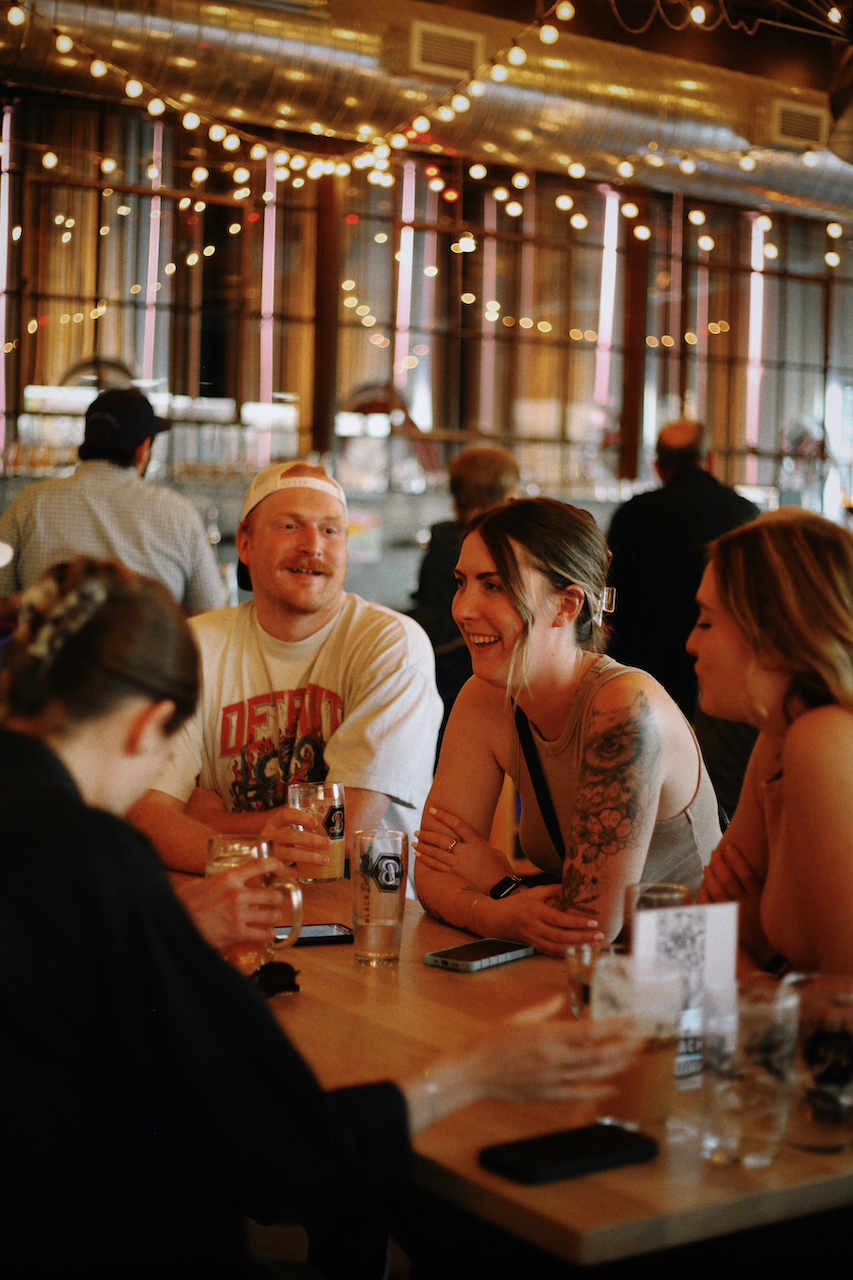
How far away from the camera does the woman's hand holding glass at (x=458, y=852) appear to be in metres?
2.00

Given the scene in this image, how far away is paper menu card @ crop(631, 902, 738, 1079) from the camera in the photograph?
124 cm

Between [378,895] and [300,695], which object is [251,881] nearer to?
[378,895]

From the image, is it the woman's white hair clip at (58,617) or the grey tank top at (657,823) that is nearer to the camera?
the woman's white hair clip at (58,617)

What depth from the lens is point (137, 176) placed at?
7043mm

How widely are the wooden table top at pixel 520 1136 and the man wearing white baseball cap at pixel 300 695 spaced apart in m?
0.84

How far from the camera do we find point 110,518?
382 cm

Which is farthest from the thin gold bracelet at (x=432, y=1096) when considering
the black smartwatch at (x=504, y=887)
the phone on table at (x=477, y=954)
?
the black smartwatch at (x=504, y=887)

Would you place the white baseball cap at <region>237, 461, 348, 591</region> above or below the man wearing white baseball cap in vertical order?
above

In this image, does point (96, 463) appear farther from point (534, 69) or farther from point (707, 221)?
point (707, 221)

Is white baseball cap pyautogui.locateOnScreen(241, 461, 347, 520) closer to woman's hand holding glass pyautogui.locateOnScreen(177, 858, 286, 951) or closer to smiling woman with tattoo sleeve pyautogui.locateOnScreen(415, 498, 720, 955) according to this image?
smiling woman with tattoo sleeve pyautogui.locateOnScreen(415, 498, 720, 955)

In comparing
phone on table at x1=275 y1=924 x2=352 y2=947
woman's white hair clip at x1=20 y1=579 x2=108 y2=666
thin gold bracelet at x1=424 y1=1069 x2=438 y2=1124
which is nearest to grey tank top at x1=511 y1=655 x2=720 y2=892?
phone on table at x1=275 y1=924 x2=352 y2=947

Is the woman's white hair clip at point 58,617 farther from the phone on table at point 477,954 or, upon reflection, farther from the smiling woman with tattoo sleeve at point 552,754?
the smiling woman with tattoo sleeve at point 552,754

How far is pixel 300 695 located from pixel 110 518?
150 centimetres

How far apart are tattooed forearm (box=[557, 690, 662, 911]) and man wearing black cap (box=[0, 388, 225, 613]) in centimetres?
223
